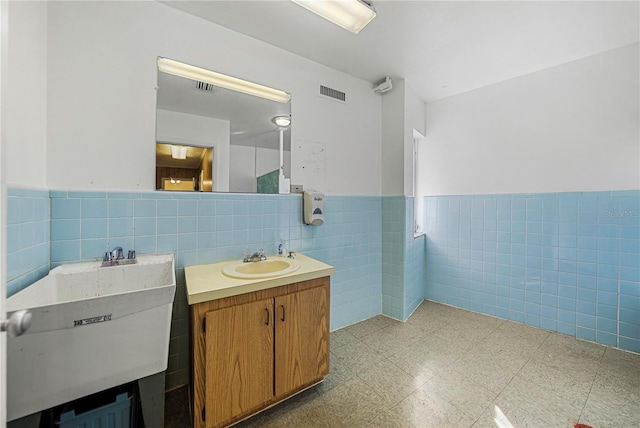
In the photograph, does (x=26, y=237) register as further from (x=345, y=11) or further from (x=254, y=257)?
(x=345, y=11)

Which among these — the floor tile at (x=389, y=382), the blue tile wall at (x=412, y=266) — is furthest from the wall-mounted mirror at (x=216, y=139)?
the floor tile at (x=389, y=382)

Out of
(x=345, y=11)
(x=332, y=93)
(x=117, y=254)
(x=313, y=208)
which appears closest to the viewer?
(x=117, y=254)

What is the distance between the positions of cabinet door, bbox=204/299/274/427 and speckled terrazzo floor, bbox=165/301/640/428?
24 centimetres

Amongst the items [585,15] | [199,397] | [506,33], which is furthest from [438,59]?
[199,397]

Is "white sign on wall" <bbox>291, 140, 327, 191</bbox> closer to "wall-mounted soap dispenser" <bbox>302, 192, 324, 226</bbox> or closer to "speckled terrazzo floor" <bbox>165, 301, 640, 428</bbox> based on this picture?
"wall-mounted soap dispenser" <bbox>302, 192, 324, 226</bbox>

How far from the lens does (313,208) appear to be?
7.34 ft

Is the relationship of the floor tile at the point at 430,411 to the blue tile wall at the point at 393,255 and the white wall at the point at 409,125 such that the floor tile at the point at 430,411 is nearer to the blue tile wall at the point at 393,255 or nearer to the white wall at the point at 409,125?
the blue tile wall at the point at 393,255

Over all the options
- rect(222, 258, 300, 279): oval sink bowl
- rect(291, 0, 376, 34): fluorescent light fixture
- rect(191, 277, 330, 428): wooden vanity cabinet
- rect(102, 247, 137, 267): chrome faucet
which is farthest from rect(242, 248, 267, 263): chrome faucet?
rect(291, 0, 376, 34): fluorescent light fixture

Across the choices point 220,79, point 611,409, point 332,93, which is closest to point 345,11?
point 332,93

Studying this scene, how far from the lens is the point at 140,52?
1584 millimetres

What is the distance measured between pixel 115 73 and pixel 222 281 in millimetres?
1427

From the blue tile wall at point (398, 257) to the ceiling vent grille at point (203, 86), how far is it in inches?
78.5

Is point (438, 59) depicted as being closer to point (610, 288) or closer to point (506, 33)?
point (506, 33)

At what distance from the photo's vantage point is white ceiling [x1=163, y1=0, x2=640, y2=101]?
5.57 ft
